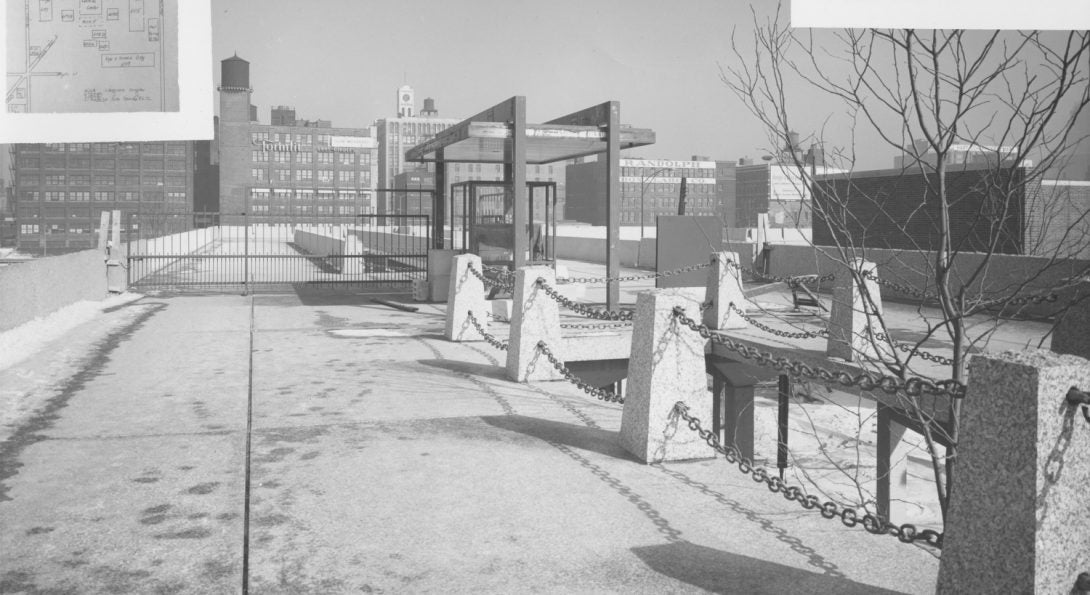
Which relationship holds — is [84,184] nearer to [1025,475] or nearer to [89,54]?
[89,54]

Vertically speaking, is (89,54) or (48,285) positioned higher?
(89,54)

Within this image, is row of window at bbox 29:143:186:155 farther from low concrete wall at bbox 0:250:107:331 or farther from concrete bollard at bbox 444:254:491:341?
concrete bollard at bbox 444:254:491:341

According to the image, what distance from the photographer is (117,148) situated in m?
167

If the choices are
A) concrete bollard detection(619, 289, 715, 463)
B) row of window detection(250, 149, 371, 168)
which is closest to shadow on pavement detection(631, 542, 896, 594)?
concrete bollard detection(619, 289, 715, 463)

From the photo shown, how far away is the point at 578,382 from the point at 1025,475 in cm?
575

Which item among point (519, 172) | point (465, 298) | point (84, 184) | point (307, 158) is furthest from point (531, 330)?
point (84, 184)

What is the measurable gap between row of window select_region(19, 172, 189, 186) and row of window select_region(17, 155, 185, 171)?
1439 millimetres

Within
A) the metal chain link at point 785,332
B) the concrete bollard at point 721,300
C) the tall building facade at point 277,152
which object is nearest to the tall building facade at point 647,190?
the tall building facade at point 277,152

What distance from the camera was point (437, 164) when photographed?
20.6 metres

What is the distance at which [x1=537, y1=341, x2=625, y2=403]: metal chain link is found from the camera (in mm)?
8212

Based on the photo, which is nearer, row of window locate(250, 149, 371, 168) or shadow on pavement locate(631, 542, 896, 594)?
shadow on pavement locate(631, 542, 896, 594)

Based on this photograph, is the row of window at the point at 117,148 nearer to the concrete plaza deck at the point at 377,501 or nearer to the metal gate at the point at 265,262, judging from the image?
the metal gate at the point at 265,262

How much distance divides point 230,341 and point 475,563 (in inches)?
363

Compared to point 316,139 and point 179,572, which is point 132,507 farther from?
point 316,139
